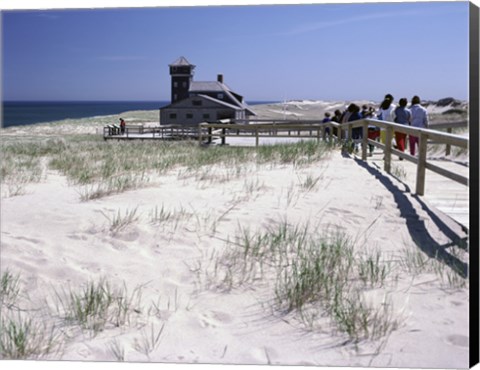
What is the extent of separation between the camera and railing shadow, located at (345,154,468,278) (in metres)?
3.93

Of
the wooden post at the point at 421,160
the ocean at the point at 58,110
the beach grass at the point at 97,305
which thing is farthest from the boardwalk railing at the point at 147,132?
the beach grass at the point at 97,305

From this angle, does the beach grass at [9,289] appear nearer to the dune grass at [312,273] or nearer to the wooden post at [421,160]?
the dune grass at [312,273]

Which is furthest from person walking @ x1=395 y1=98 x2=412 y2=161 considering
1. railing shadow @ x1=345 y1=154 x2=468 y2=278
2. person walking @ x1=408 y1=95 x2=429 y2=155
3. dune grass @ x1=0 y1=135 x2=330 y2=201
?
railing shadow @ x1=345 y1=154 x2=468 y2=278

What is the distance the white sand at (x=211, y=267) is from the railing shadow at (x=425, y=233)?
3cm

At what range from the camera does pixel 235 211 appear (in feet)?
16.9

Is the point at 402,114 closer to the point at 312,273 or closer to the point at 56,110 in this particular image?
the point at 56,110

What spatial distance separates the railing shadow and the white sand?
34mm

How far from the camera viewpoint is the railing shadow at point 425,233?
3.93 m

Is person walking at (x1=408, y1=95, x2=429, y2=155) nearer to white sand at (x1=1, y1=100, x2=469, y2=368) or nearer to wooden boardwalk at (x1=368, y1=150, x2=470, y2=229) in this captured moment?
wooden boardwalk at (x1=368, y1=150, x2=470, y2=229)

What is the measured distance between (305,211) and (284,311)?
6.17 feet

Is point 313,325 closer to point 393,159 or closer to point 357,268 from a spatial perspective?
point 357,268

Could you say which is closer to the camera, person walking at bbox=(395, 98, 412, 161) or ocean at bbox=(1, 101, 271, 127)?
ocean at bbox=(1, 101, 271, 127)

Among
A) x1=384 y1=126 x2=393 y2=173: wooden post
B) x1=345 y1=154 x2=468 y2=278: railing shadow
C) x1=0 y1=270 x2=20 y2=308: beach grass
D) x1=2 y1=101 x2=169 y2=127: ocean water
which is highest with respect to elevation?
x1=2 y1=101 x2=169 y2=127: ocean water

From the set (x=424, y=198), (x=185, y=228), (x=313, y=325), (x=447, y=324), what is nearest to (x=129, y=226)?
(x=185, y=228)
